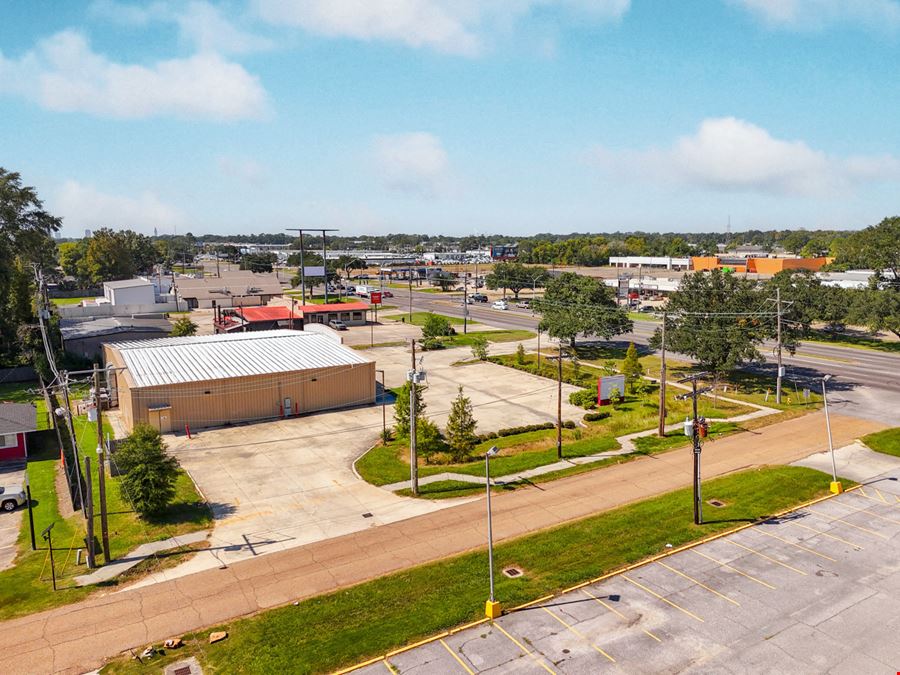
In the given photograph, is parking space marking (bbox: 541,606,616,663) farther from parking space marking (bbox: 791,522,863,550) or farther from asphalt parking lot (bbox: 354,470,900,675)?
parking space marking (bbox: 791,522,863,550)

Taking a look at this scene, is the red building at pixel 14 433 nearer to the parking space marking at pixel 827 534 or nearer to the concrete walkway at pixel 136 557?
the concrete walkway at pixel 136 557

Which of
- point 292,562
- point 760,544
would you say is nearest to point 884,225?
point 760,544

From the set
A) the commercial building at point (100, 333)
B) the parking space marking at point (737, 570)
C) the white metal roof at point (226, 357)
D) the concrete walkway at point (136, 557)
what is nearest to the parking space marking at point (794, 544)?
the parking space marking at point (737, 570)

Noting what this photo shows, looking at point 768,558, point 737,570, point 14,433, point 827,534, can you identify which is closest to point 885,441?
point 827,534

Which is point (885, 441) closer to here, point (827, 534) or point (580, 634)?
point (827, 534)

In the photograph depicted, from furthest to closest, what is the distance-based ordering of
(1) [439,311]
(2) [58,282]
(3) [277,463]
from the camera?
1. (2) [58,282]
2. (1) [439,311]
3. (3) [277,463]

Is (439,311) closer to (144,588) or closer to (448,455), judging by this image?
(448,455)
